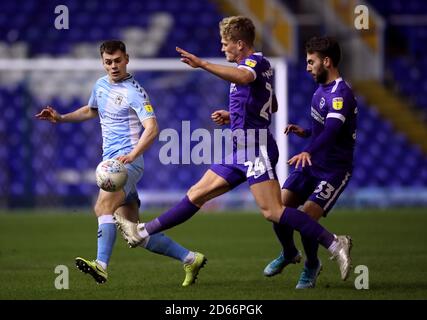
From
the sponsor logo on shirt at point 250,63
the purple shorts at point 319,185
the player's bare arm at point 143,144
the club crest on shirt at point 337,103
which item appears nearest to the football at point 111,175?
the player's bare arm at point 143,144

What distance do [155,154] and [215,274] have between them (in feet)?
30.7

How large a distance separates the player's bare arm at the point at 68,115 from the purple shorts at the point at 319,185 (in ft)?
5.38

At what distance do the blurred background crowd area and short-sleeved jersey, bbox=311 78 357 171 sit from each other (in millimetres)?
9674

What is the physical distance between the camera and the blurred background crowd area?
18.5 meters

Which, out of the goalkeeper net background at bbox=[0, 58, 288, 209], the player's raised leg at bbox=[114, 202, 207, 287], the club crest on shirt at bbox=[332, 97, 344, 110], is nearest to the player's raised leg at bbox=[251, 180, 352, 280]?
the club crest on shirt at bbox=[332, 97, 344, 110]

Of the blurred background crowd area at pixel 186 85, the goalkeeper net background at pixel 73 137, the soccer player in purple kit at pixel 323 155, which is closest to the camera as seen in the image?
the soccer player in purple kit at pixel 323 155

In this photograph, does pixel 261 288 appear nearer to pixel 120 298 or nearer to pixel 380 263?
pixel 120 298

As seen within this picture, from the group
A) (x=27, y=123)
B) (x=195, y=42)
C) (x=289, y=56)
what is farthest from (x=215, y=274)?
(x=289, y=56)

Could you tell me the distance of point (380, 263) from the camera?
9.74 m

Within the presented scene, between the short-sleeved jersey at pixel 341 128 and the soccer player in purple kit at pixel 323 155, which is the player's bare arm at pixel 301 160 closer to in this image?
the soccer player in purple kit at pixel 323 155

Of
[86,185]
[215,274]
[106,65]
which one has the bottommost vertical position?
[86,185]

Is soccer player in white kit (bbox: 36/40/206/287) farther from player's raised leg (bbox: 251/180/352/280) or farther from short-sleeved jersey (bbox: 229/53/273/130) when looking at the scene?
player's raised leg (bbox: 251/180/352/280)

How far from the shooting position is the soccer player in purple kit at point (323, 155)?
7.80 meters

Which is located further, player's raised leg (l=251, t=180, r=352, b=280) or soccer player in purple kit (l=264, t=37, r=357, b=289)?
soccer player in purple kit (l=264, t=37, r=357, b=289)
